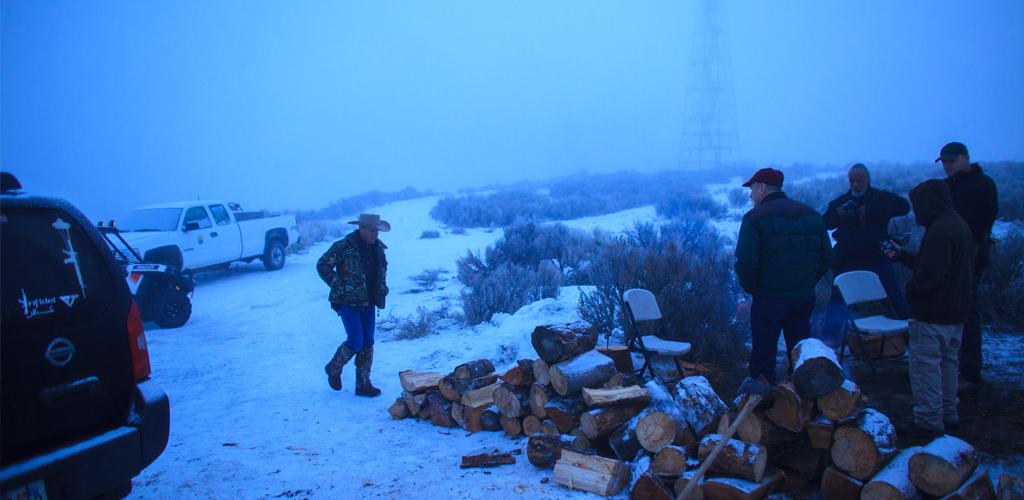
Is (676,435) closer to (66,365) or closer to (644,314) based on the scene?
(644,314)

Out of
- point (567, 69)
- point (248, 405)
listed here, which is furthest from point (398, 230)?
point (567, 69)

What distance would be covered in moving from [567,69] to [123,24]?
134250 mm

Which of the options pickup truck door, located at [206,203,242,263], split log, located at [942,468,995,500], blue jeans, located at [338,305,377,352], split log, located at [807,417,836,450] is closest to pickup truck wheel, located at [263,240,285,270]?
pickup truck door, located at [206,203,242,263]

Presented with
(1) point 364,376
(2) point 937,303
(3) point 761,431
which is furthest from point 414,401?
(2) point 937,303

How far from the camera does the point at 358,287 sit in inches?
222

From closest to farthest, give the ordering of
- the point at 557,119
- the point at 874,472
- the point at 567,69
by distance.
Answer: the point at 874,472 → the point at 557,119 → the point at 567,69

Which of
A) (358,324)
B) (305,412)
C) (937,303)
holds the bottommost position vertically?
(305,412)

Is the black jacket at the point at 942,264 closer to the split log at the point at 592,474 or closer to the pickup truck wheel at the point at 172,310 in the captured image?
the split log at the point at 592,474

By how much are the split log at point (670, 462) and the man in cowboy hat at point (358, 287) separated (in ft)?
10.5

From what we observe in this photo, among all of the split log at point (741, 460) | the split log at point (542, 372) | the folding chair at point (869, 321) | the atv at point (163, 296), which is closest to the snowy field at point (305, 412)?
the atv at point (163, 296)

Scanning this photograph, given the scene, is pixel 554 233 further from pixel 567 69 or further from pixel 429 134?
pixel 567 69

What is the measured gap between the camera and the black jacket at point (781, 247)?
440cm

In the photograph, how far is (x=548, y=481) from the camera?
A: 152 inches

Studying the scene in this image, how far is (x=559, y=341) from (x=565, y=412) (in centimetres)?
51
